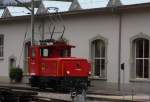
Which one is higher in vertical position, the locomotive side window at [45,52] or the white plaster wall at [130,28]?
the white plaster wall at [130,28]

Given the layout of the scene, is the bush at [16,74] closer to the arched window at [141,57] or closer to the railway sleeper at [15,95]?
the arched window at [141,57]

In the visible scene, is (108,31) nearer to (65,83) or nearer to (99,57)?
(99,57)

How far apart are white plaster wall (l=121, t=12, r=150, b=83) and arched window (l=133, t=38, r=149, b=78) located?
463mm

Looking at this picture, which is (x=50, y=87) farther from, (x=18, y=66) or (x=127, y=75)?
(x=18, y=66)

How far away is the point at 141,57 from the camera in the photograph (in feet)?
115

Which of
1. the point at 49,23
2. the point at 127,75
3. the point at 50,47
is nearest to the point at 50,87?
the point at 50,47

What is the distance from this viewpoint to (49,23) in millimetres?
43250

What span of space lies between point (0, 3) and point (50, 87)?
34.8 meters

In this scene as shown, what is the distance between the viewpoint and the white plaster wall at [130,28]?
114ft

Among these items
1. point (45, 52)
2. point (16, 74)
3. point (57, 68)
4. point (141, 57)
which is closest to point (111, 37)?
point (141, 57)

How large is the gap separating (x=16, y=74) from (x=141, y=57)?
1380cm

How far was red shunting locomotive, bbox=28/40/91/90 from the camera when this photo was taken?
109 feet

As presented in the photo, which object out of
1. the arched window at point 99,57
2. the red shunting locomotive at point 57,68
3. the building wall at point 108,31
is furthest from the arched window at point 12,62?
the red shunting locomotive at point 57,68

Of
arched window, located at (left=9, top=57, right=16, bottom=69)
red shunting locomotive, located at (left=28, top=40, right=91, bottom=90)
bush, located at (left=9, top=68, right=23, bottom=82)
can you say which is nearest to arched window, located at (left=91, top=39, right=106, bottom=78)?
red shunting locomotive, located at (left=28, top=40, right=91, bottom=90)
